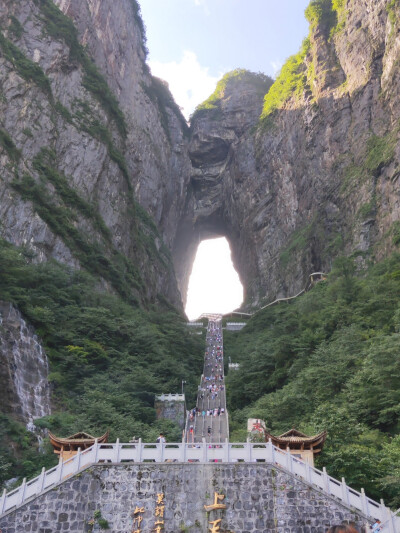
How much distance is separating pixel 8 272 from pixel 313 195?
31.3 meters

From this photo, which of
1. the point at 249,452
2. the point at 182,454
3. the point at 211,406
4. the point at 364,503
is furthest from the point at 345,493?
the point at 211,406

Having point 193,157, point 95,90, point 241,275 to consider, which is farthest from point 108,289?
point 193,157

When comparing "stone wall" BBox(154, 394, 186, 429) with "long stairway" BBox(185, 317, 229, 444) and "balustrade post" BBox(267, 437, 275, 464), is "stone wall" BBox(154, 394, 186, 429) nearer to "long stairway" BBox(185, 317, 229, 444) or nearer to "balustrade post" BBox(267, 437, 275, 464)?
"long stairway" BBox(185, 317, 229, 444)

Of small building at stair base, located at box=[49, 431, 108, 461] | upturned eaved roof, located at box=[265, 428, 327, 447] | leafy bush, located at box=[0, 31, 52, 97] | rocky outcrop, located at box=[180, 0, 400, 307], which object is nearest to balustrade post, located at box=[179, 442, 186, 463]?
small building at stair base, located at box=[49, 431, 108, 461]

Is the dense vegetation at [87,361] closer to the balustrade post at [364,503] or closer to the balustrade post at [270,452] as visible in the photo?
the balustrade post at [270,452]

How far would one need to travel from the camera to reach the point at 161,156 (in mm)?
59469

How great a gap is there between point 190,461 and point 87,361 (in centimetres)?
1182

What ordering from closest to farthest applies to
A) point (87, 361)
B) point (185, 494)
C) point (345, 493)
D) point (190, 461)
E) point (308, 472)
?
point (345, 493), point (308, 472), point (185, 494), point (190, 461), point (87, 361)

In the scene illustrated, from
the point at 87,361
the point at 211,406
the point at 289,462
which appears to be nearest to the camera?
the point at 289,462

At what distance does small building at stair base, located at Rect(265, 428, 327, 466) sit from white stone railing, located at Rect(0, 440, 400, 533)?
40cm

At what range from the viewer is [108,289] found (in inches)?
1409

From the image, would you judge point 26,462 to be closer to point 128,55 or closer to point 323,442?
point 323,442

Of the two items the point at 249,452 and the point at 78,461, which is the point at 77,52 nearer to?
the point at 78,461

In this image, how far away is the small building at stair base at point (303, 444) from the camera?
12578 mm
